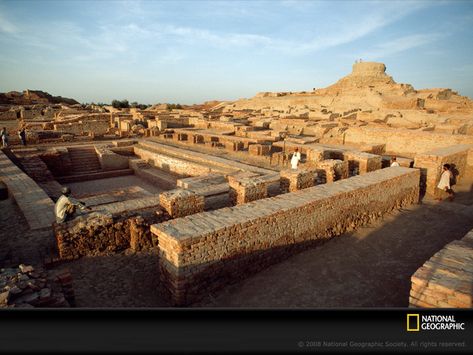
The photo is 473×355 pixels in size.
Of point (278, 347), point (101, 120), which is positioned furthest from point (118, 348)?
point (101, 120)

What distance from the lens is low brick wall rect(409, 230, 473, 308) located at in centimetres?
282

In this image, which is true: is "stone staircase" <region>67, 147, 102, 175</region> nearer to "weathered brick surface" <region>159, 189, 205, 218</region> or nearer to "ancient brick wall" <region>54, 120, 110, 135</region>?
"ancient brick wall" <region>54, 120, 110, 135</region>

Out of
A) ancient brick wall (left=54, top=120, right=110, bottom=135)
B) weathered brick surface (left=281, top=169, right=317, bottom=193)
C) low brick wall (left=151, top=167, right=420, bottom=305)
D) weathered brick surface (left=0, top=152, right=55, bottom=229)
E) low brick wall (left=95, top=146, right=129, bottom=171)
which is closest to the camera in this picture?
low brick wall (left=151, top=167, right=420, bottom=305)

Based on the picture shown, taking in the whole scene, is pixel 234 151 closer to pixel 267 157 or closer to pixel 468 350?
pixel 267 157

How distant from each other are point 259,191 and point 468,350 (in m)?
5.72

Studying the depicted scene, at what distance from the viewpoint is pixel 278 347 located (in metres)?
0.91

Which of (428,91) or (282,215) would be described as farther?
(428,91)

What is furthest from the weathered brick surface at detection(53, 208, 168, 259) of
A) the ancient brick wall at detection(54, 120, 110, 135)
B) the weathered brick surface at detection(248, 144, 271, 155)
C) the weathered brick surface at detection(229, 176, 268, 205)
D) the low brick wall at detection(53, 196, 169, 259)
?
the ancient brick wall at detection(54, 120, 110, 135)

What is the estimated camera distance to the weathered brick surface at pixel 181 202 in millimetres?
5855

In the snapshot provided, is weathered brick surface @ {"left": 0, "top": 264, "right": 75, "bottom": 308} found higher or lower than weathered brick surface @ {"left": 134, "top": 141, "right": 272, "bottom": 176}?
lower

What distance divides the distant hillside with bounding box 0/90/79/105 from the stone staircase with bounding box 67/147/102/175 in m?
34.3

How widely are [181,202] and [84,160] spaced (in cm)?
1023

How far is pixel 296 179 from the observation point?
7191 millimetres

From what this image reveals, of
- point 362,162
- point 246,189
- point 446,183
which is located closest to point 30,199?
point 246,189
